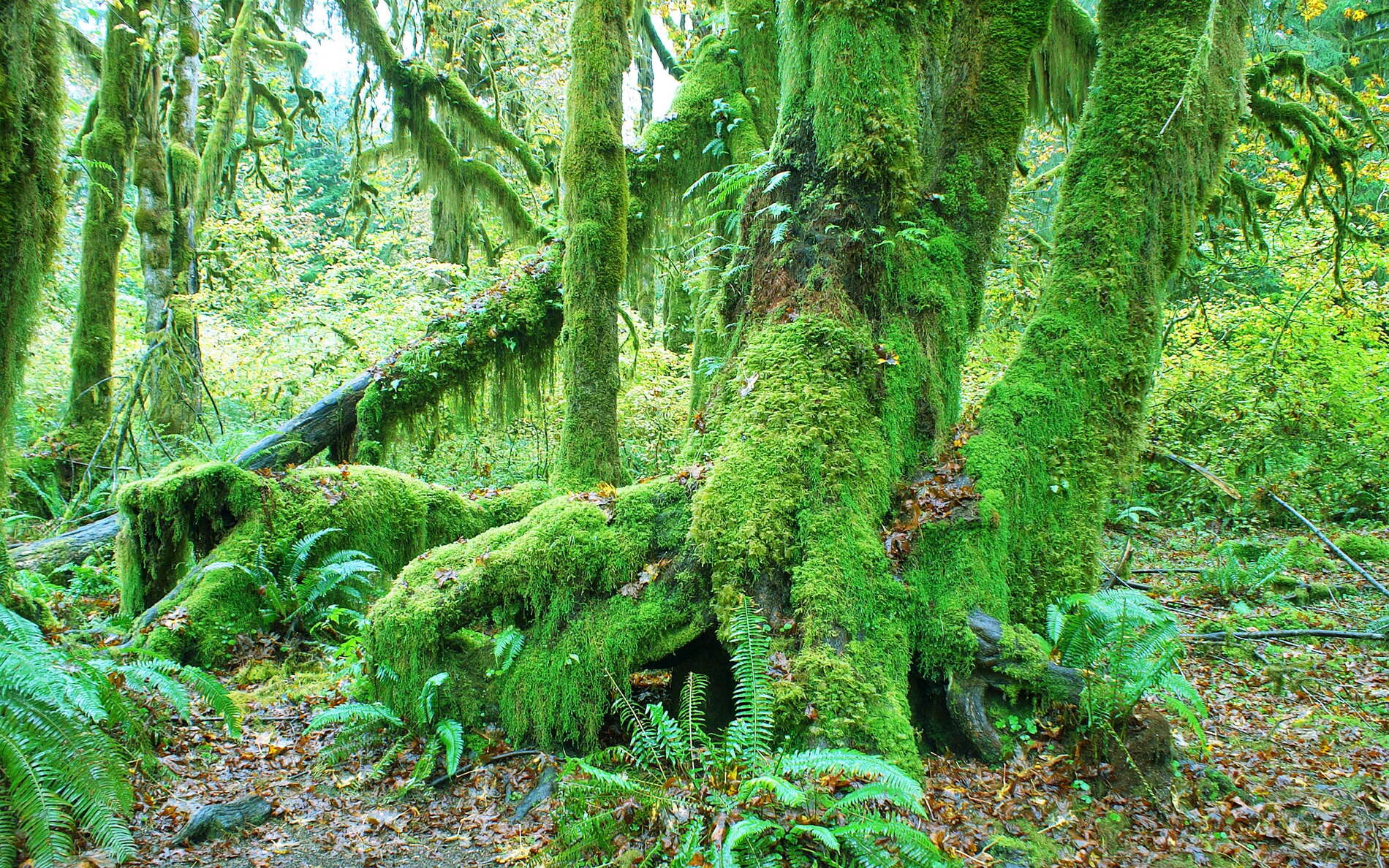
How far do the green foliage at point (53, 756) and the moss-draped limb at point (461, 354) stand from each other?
5.21 m

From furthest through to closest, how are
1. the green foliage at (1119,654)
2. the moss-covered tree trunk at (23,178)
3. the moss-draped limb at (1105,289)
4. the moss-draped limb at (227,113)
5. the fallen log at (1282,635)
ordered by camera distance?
the moss-draped limb at (227,113)
the fallen log at (1282,635)
the moss-draped limb at (1105,289)
the green foliage at (1119,654)
the moss-covered tree trunk at (23,178)

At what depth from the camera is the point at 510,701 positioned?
4520mm

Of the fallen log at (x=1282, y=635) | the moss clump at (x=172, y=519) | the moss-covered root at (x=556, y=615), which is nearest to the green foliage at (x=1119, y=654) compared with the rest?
the fallen log at (x=1282, y=635)

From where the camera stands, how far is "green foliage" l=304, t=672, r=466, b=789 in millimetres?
4352

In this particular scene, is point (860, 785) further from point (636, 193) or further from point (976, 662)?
point (636, 193)

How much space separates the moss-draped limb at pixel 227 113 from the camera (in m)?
10.5

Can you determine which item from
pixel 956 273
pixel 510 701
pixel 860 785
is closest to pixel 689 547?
pixel 510 701

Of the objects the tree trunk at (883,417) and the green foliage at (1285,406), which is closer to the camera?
the tree trunk at (883,417)

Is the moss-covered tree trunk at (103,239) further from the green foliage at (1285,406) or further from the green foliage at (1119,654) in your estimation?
the green foliage at (1285,406)

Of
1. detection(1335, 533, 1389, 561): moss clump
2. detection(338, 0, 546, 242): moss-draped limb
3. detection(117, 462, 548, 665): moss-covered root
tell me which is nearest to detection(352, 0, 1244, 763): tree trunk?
detection(117, 462, 548, 665): moss-covered root

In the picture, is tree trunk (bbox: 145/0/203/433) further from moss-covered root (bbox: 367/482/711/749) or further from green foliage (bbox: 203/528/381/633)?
moss-covered root (bbox: 367/482/711/749)

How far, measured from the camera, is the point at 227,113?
11.0 meters

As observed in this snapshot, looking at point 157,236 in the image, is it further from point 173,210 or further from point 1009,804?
point 1009,804

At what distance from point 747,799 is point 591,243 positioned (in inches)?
233
